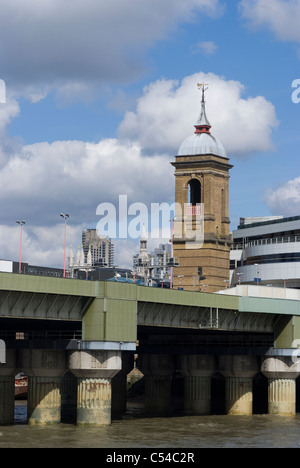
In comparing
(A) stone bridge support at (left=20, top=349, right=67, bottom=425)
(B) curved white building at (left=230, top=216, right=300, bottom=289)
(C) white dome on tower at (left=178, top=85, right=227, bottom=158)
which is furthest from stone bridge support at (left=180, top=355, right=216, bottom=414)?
(C) white dome on tower at (left=178, top=85, right=227, bottom=158)

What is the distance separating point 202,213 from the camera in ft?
582

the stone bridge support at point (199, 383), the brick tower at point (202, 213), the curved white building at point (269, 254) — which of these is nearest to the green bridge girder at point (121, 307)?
the stone bridge support at point (199, 383)

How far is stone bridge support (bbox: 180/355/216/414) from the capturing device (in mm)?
109438

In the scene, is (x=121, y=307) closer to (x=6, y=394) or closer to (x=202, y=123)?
(x=6, y=394)

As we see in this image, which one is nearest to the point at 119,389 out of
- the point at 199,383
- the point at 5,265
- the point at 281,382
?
the point at 199,383

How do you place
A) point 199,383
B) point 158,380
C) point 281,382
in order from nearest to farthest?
point 281,382, point 199,383, point 158,380

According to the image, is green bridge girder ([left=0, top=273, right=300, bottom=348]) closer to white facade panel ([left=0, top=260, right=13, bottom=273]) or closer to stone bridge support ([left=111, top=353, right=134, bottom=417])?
white facade panel ([left=0, top=260, right=13, bottom=273])

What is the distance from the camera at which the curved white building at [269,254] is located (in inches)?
6220

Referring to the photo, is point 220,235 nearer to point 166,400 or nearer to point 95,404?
point 166,400

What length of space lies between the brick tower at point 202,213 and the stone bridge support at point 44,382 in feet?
277

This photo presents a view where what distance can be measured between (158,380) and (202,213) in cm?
6708

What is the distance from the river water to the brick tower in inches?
2852

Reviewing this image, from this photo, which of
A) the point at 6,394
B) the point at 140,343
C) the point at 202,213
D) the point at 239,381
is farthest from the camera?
the point at 202,213
